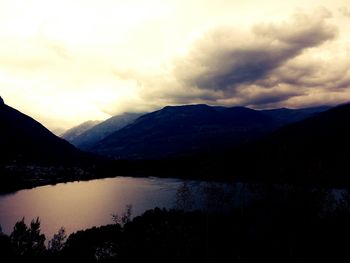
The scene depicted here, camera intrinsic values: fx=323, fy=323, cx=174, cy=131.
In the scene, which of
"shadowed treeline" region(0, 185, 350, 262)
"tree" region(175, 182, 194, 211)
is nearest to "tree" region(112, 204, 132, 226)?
"shadowed treeline" region(0, 185, 350, 262)

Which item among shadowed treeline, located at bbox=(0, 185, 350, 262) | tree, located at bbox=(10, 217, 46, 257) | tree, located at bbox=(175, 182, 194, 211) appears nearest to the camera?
tree, located at bbox=(10, 217, 46, 257)

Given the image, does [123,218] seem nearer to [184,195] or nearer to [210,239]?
[184,195]

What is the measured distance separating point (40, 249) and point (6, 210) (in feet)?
472

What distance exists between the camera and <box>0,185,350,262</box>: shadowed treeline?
2729 inches

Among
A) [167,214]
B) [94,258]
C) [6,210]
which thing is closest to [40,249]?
[94,258]

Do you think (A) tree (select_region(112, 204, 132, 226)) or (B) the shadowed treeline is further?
(A) tree (select_region(112, 204, 132, 226))

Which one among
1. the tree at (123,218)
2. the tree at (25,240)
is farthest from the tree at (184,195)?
the tree at (25,240)

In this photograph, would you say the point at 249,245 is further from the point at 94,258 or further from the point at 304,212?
the point at 94,258

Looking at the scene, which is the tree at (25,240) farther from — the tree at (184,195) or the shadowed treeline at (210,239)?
the tree at (184,195)

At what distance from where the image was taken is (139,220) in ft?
319

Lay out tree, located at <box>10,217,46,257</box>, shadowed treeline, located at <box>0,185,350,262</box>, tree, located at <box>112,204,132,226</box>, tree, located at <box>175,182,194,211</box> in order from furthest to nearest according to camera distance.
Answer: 1. tree, located at <box>175,182,194,211</box>
2. tree, located at <box>112,204,132,226</box>
3. shadowed treeline, located at <box>0,185,350,262</box>
4. tree, located at <box>10,217,46,257</box>

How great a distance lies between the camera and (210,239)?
301 ft

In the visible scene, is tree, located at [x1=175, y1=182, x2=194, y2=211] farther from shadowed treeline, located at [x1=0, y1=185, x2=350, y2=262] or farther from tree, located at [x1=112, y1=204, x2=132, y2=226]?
tree, located at [x1=112, y1=204, x2=132, y2=226]

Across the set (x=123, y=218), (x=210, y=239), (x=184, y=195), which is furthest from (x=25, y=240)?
(x=184, y=195)
